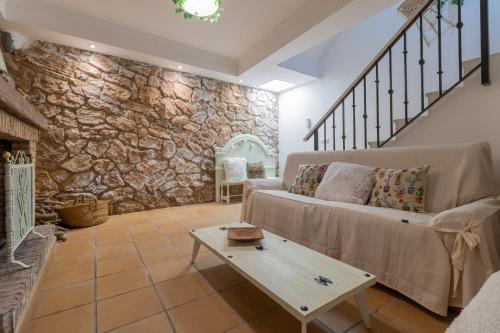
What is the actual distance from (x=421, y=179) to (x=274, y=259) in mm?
1202

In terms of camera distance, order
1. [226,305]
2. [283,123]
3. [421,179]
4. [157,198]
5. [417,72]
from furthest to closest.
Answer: [283,123]
[157,198]
[417,72]
[421,179]
[226,305]

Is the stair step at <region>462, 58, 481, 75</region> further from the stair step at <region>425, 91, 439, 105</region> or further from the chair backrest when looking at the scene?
the chair backrest

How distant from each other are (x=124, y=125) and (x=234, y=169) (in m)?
1.88

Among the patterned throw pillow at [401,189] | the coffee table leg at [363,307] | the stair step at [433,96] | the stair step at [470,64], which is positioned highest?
the stair step at [470,64]

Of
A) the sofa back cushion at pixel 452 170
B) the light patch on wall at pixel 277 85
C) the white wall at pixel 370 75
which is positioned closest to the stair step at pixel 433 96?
the sofa back cushion at pixel 452 170

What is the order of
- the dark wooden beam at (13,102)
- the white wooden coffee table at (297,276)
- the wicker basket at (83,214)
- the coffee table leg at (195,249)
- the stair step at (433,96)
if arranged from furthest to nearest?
the wicker basket at (83,214) < the stair step at (433,96) < the coffee table leg at (195,249) < the dark wooden beam at (13,102) < the white wooden coffee table at (297,276)

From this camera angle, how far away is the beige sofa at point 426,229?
112cm

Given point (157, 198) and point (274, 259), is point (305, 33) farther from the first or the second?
point (157, 198)

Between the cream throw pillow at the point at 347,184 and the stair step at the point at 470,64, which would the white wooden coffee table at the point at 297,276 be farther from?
the stair step at the point at 470,64

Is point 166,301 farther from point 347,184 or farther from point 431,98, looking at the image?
point 431,98

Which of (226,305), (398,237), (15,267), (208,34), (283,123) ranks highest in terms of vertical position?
(208,34)

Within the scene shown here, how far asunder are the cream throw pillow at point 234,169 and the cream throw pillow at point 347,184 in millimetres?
2191

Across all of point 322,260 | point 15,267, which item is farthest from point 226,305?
point 15,267

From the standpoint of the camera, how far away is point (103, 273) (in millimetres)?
1658
